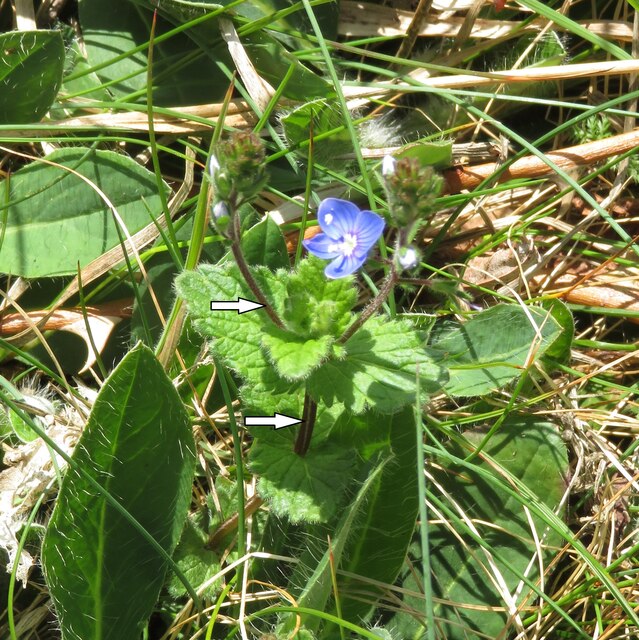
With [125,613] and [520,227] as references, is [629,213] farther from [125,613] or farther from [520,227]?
[125,613]

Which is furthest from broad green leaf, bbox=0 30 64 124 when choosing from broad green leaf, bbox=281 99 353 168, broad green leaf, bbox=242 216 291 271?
broad green leaf, bbox=242 216 291 271

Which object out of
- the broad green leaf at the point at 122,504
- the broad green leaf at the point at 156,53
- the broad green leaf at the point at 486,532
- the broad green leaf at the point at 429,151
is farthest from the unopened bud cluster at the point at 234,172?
the broad green leaf at the point at 156,53

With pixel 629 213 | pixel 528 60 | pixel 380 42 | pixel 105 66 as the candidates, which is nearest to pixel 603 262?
pixel 629 213

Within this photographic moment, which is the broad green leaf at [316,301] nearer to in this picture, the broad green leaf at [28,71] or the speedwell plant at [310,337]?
the speedwell plant at [310,337]

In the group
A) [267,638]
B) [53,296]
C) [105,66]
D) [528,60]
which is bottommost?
[267,638]

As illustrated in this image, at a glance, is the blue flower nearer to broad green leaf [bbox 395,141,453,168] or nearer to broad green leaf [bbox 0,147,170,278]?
broad green leaf [bbox 395,141,453,168]

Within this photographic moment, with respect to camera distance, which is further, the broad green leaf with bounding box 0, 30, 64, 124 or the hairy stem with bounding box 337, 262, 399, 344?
the broad green leaf with bounding box 0, 30, 64, 124
